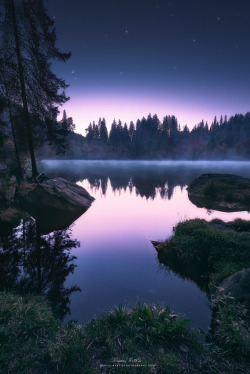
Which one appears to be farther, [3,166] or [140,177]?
[140,177]

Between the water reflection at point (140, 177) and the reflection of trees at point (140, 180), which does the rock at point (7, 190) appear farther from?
the reflection of trees at point (140, 180)

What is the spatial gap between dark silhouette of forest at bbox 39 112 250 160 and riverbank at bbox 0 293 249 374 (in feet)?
349

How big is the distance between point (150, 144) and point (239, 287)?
109 metres

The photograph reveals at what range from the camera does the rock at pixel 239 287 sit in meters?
4.29

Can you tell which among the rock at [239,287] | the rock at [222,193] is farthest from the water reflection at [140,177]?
the rock at [239,287]

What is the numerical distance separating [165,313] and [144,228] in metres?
6.39

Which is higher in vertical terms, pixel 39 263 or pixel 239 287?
pixel 239 287

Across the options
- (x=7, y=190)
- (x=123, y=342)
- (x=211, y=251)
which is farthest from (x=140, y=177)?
(x=123, y=342)

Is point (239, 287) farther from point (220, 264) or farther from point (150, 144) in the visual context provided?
point (150, 144)

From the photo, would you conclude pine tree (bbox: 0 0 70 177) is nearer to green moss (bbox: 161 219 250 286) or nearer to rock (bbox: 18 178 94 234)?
rock (bbox: 18 178 94 234)

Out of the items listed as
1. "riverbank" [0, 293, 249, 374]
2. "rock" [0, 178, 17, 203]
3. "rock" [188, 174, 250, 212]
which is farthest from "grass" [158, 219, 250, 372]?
"rock" [0, 178, 17, 203]

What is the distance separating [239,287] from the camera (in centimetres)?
445

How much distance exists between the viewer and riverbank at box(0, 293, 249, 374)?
2.68 m

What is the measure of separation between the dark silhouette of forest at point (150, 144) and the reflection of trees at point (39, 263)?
10171 cm
